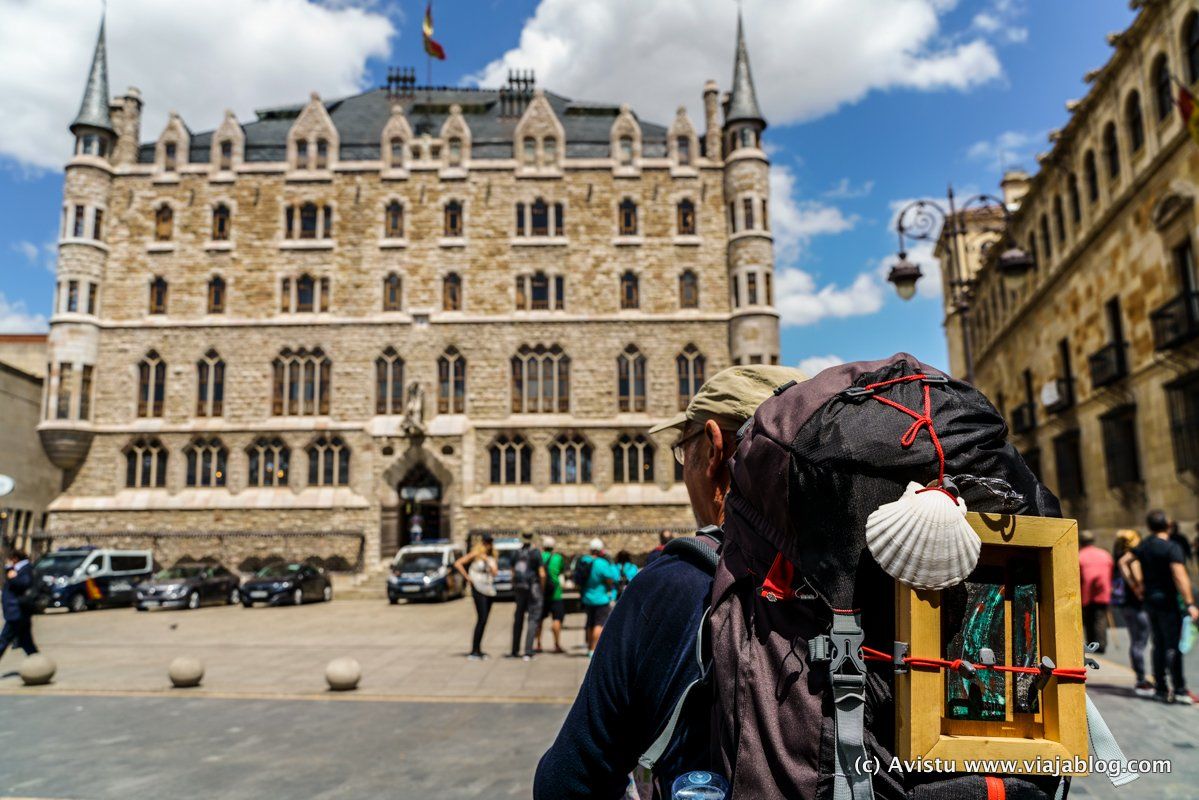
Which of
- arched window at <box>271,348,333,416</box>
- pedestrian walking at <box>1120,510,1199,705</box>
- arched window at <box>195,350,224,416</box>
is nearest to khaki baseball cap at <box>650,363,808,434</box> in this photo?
pedestrian walking at <box>1120,510,1199,705</box>

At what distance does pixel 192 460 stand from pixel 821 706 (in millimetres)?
34030

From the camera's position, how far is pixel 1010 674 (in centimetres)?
137

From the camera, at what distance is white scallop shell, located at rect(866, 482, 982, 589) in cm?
121

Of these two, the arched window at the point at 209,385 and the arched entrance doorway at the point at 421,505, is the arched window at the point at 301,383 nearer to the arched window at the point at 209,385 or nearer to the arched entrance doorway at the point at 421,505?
the arched window at the point at 209,385

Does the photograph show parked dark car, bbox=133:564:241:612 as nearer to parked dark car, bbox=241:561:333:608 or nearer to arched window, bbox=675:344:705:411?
parked dark car, bbox=241:561:333:608

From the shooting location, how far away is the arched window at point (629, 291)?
32.5m

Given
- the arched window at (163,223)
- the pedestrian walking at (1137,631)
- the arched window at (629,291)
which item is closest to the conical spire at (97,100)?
the arched window at (163,223)

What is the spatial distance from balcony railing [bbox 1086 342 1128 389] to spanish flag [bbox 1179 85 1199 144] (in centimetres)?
638

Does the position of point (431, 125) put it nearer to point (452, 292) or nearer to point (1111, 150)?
point (452, 292)

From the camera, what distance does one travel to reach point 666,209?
32.8m

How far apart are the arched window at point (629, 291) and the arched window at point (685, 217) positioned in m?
2.70

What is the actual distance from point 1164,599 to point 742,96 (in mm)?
28709

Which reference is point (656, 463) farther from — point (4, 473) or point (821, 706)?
point (821, 706)

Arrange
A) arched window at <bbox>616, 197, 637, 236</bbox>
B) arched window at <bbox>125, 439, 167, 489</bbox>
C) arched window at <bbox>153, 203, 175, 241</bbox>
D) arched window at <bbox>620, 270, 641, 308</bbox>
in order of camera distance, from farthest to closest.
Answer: arched window at <bbox>616, 197, 637, 236</bbox> → arched window at <bbox>153, 203, 175, 241</bbox> → arched window at <bbox>620, 270, 641, 308</bbox> → arched window at <bbox>125, 439, 167, 489</bbox>
